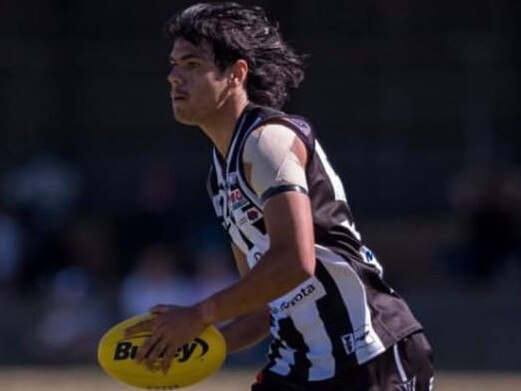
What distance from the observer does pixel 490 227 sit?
1670cm

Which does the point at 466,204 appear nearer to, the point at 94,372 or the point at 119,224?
the point at 119,224

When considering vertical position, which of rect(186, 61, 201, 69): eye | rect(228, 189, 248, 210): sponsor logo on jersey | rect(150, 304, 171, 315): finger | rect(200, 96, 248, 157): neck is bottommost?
rect(150, 304, 171, 315): finger

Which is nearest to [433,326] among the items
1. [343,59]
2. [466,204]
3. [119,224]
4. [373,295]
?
[466,204]

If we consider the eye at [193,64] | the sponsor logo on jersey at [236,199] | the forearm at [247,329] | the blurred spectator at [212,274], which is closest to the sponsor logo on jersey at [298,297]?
the sponsor logo on jersey at [236,199]

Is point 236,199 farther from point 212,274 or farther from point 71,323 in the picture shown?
point 71,323

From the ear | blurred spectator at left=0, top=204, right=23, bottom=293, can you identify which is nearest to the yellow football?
the ear

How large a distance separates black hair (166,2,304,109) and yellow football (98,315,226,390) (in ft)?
2.49

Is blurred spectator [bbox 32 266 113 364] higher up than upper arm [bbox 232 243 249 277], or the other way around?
upper arm [bbox 232 243 249 277]

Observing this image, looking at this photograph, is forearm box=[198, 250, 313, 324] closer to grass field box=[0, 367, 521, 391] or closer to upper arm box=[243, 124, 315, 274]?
upper arm box=[243, 124, 315, 274]

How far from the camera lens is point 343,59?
19875 mm

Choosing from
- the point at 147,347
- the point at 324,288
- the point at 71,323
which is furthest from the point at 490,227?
the point at 147,347

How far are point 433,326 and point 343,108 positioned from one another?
400 centimetres

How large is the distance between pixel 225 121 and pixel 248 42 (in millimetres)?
254

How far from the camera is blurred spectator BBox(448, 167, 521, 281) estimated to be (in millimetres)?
16781
